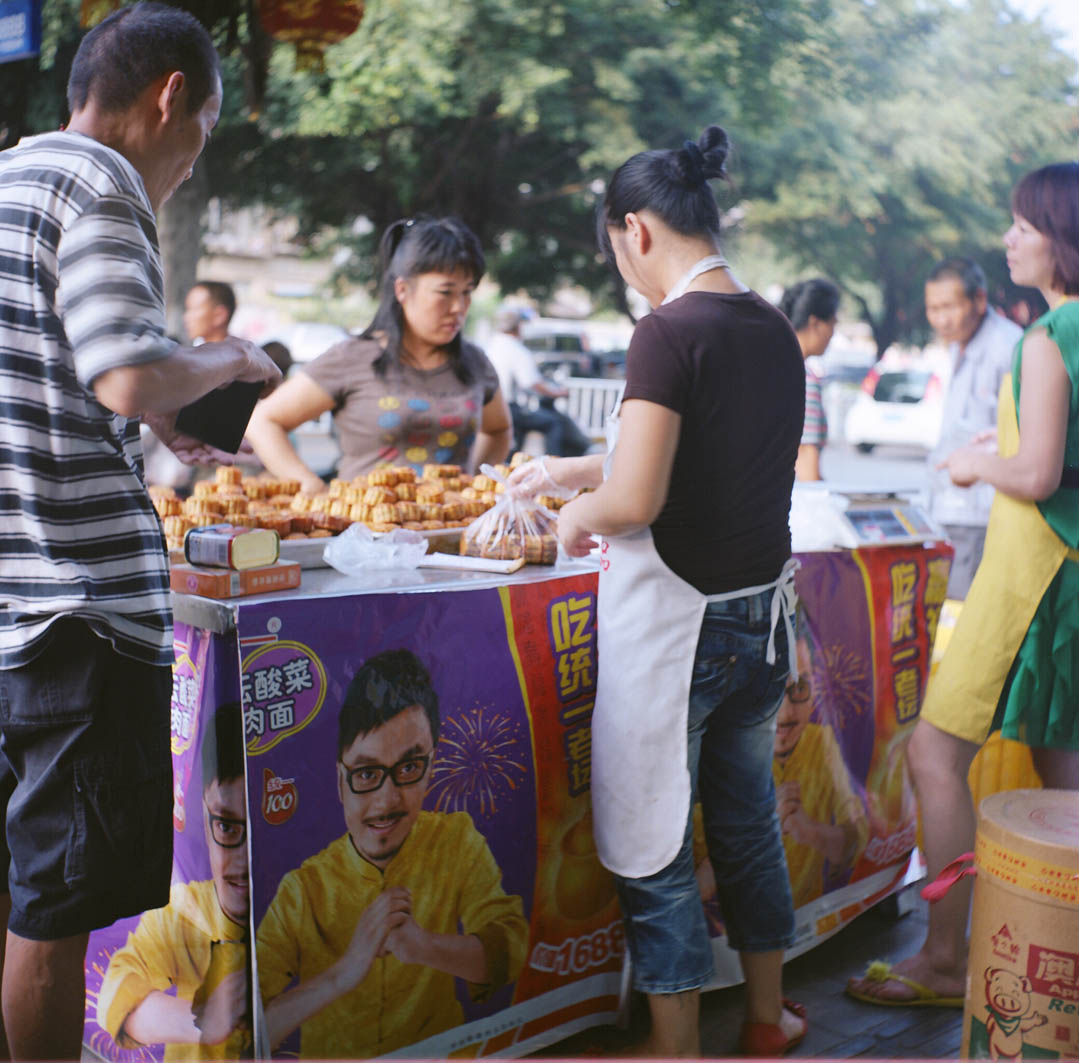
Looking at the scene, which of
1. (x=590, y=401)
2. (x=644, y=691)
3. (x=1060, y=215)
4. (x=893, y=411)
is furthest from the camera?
(x=893, y=411)

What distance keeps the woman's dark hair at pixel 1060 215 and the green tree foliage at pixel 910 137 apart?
11679mm

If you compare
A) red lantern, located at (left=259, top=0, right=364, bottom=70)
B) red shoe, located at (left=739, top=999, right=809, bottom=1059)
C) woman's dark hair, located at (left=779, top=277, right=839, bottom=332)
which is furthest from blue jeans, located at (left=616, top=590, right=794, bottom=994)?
red lantern, located at (left=259, top=0, right=364, bottom=70)

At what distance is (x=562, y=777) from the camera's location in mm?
2494

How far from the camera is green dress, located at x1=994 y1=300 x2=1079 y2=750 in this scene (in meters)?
2.53

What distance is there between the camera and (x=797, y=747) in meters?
2.94

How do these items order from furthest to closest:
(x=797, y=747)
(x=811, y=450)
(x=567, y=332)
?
1. (x=567, y=332)
2. (x=811, y=450)
3. (x=797, y=747)

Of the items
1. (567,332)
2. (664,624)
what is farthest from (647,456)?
(567,332)

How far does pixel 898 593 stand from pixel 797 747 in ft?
2.01

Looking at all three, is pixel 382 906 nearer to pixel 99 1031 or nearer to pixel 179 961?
pixel 179 961

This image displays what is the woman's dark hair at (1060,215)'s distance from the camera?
8.26 feet

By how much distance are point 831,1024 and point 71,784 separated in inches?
75.0

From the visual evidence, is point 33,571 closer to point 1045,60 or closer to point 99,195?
point 99,195

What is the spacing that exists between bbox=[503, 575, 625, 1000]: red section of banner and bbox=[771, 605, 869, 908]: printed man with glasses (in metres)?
0.59

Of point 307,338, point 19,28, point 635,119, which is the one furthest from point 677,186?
point 307,338
